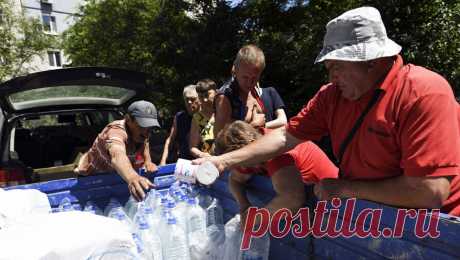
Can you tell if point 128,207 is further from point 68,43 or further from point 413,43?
point 68,43

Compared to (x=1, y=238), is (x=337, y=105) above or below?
above

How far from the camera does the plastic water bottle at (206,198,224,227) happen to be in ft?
8.00

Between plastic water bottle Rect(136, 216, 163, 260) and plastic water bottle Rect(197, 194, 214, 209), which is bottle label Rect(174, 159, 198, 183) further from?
plastic water bottle Rect(197, 194, 214, 209)

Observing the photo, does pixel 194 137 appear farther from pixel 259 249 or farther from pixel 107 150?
pixel 259 249

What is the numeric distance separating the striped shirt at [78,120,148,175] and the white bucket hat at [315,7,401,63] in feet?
4.87

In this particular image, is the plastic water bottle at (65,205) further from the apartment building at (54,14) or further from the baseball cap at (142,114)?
the apartment building at (54,14)

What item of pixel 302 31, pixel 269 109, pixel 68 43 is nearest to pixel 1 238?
pixel 269 109

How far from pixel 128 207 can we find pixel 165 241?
0.43 metres

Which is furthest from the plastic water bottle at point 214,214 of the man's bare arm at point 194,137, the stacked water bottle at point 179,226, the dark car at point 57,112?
the dark car at point 57,112

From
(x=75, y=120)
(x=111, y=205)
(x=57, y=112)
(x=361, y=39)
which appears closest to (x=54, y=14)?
(x=75, y=120)

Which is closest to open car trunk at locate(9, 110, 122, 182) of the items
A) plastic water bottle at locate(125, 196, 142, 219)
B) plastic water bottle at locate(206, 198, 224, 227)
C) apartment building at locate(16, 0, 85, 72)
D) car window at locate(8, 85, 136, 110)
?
car window at locate(8, 85, 136, 110)

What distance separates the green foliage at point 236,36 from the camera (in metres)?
6.13

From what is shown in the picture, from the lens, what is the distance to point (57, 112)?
3877 millimetres

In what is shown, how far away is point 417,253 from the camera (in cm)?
133
